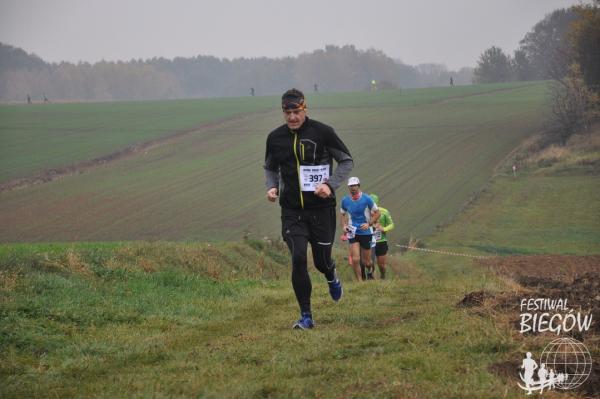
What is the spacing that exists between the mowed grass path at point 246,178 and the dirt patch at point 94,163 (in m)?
1.08

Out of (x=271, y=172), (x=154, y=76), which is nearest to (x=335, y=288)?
(x=271, y=172)

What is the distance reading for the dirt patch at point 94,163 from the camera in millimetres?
51438

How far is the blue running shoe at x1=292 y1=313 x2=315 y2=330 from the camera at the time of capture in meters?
9.37

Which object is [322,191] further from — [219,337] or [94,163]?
[94,163]

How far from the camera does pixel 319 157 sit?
31.7 ft

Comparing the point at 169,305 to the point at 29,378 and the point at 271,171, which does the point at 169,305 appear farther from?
the point at 29,378

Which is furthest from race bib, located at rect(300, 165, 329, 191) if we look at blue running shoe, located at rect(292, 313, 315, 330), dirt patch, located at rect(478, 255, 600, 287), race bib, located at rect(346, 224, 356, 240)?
dirt patch, located at rect(478, 255, 600, 287)

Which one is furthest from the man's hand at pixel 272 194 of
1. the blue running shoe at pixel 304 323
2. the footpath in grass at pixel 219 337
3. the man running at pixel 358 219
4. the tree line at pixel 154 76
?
the tree line at pixel 154 76

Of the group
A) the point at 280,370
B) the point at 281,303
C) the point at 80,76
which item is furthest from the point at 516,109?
the point at 80,76

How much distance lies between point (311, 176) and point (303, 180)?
10cm

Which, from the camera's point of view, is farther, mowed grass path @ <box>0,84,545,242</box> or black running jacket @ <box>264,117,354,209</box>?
mowed grass path @ <box>0,84,545,242</box>

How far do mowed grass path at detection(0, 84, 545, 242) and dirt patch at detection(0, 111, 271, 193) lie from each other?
108cm

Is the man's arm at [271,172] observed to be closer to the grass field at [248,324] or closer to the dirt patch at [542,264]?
the grass field at [248,324]

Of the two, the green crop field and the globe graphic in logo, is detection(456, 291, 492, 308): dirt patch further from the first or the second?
the green crop field
